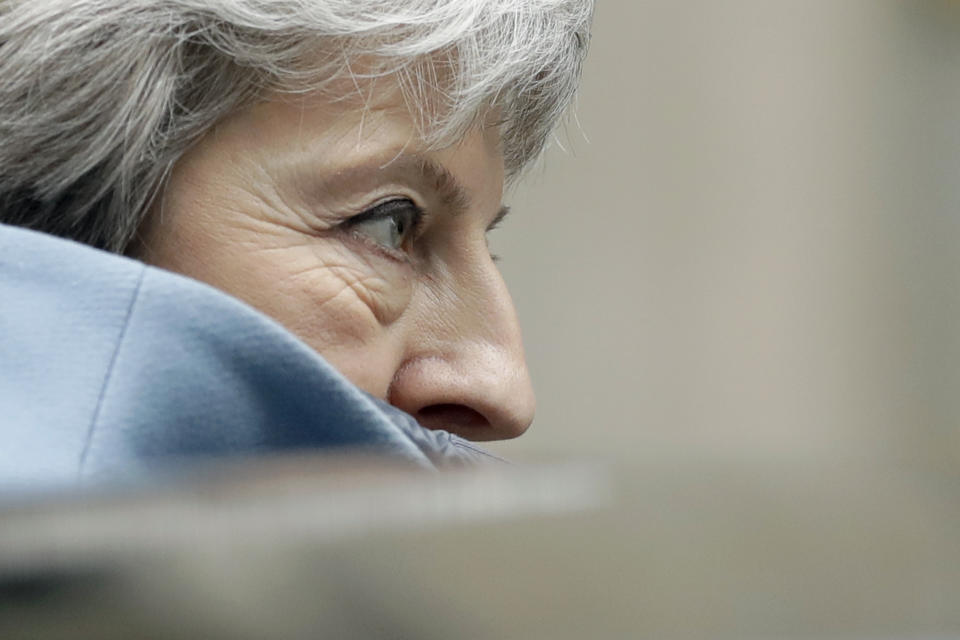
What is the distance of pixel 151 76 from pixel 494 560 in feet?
2.29

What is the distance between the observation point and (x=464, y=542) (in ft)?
0.54

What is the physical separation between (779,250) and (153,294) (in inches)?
97.1

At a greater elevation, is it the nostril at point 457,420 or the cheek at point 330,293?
the cheek at point 330,293

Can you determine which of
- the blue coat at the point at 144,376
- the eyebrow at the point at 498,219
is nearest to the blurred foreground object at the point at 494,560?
the blue coat at the point at 144,376

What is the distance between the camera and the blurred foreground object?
0.51 ft

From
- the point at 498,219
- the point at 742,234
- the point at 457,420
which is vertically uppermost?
the point at 742,234

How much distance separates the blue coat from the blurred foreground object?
32 centimetres

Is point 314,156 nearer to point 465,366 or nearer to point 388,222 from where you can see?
point 388,222

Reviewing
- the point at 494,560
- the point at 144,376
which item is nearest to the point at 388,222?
the point at 144,376

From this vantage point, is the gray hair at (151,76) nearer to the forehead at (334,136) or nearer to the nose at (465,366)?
the forehead at (334,136)

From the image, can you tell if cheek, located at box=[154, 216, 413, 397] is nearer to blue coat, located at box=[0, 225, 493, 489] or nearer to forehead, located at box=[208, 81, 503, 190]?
forehead, located at box=[208, 81, 503, 190]

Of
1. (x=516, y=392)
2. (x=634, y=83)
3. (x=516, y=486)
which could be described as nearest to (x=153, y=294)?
(x=516, y=486)

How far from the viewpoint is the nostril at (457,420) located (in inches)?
36.8

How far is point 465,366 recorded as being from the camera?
0.94 meters
